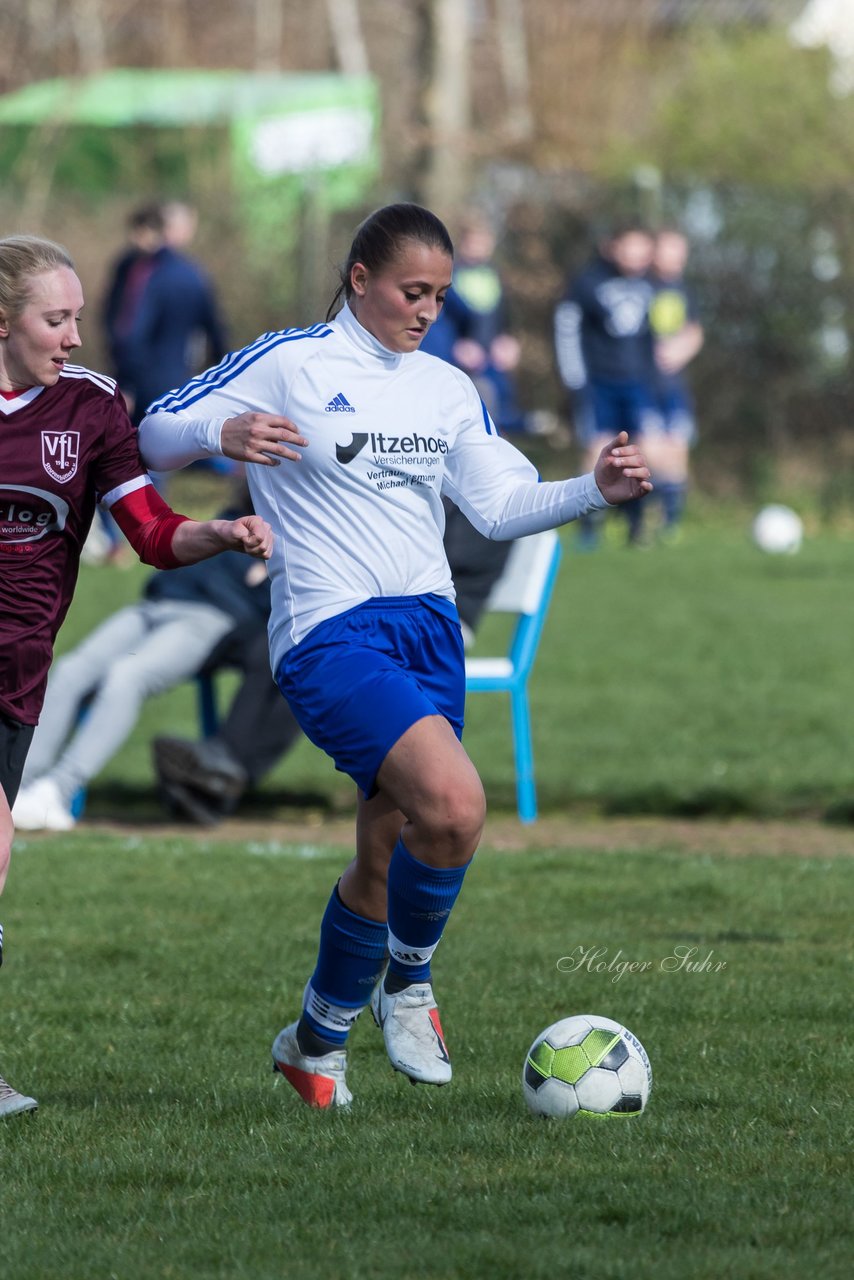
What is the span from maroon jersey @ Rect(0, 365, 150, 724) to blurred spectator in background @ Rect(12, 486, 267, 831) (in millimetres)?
3459

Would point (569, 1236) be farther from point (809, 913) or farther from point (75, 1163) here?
point (809, 913)

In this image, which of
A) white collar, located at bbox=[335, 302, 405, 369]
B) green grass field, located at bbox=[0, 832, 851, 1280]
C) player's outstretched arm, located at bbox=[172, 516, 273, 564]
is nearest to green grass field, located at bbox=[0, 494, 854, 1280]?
green grass field, located at bbox=[0, 832, 851, 1280]

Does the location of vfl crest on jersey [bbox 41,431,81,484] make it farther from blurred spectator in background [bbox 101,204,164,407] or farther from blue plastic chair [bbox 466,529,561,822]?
blurred spectator in background [bbox 101,204,164,407]

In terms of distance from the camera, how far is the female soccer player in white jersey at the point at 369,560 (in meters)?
4.35

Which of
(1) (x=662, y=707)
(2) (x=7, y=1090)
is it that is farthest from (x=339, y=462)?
(1) (x=662, y=707)

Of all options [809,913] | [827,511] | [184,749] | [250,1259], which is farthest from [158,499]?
[827,511]

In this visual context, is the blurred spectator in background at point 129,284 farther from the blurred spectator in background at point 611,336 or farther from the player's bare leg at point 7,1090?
the player's bare leg at point 7,1090

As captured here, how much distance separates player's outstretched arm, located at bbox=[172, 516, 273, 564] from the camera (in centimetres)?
403

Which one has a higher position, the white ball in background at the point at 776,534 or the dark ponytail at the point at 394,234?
the dark ponytail at the point at 394,234

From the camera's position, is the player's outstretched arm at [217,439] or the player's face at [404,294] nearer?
the player's outstretched arm at [217,439]

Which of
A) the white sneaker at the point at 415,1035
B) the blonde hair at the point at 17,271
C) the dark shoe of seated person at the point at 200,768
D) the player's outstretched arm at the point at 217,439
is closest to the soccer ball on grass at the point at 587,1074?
the white sneaker at the point at 415,1035

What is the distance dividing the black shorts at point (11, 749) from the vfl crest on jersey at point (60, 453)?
0.55 m

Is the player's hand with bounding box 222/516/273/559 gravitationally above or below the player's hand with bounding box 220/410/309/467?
below

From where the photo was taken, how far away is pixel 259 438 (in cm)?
412
